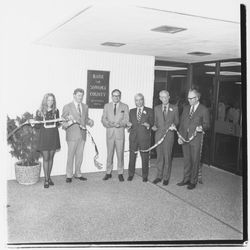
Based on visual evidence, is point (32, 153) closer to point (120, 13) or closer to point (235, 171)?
point (120, 13)

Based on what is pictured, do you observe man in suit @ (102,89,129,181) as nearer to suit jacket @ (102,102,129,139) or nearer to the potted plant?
suit jacket @ (102,102,129,139)

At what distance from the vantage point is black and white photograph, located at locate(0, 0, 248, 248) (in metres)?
3.57

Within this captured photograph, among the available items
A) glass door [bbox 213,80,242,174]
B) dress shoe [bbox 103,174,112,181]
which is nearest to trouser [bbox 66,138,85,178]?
dress shoe [bbox 103,174,112,181]

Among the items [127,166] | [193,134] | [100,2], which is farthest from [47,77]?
[193,134]

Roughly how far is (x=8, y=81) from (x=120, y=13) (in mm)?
1410

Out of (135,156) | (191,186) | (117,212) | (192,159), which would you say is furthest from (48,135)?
(191,186)

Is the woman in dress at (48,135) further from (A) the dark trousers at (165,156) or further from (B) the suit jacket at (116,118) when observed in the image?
(A) the dark trousers at (165,156)

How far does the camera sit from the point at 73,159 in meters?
4.22

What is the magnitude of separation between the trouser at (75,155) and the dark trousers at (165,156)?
1258 millimetres

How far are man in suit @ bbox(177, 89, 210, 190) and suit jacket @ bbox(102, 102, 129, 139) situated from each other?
948 mm

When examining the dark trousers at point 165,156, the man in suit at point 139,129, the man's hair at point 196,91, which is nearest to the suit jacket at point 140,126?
A: the man in suit at point 139,129

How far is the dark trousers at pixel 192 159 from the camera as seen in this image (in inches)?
200

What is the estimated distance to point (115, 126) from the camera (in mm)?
4348

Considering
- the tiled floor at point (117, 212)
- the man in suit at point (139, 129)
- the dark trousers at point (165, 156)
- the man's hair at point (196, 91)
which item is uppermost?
the man's hair at point (196, 91)
